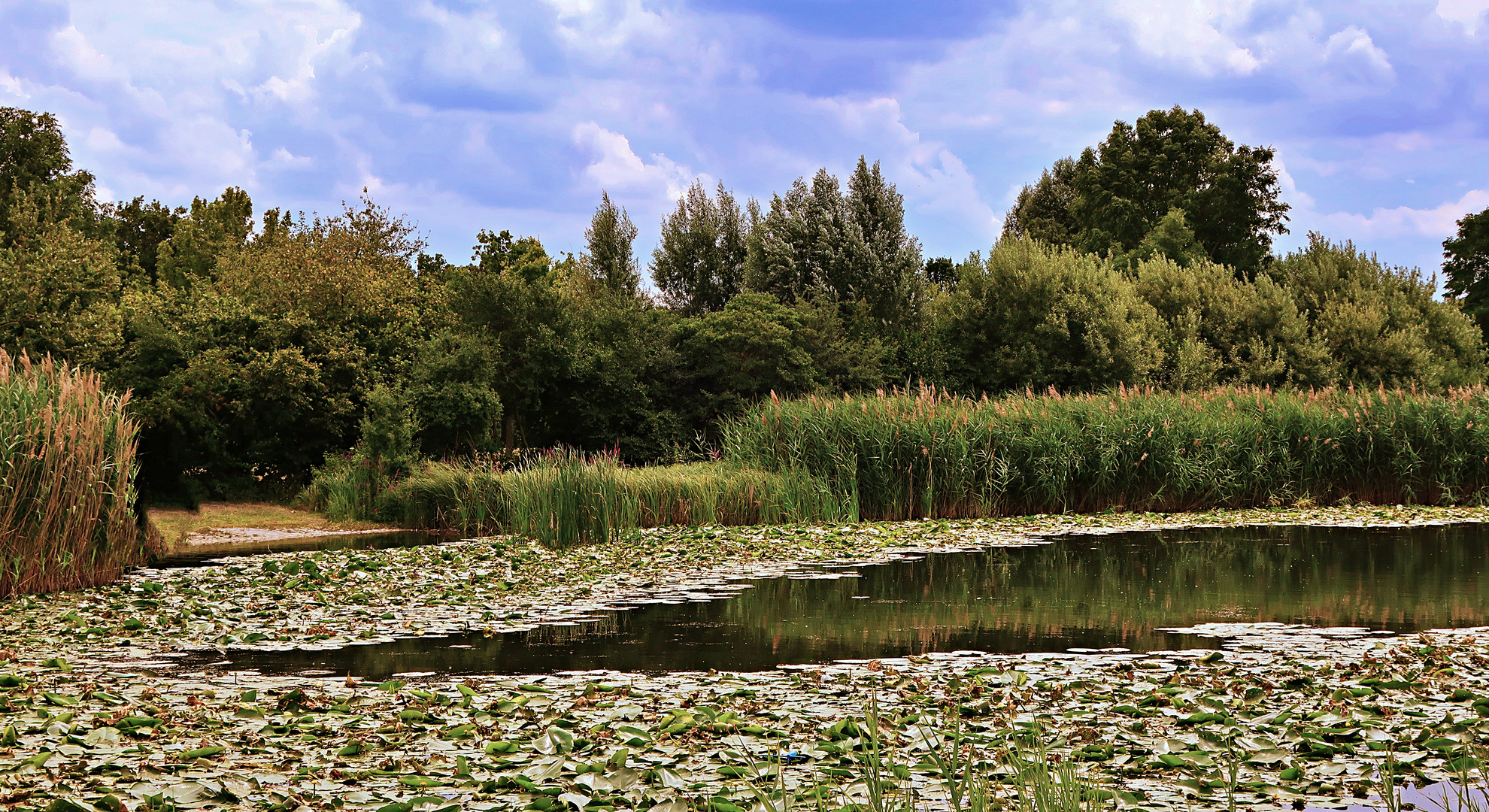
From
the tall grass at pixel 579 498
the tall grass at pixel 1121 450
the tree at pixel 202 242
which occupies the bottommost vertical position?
the tall grass at pixel 579 498

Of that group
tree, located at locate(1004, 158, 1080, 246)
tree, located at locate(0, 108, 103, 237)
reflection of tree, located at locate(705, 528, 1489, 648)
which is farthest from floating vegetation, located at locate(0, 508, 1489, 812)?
tree, located at locate(1004, 158, 1080, 246)

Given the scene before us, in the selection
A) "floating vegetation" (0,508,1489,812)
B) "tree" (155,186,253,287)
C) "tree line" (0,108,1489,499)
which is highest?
"tree" (155,186,253,287)

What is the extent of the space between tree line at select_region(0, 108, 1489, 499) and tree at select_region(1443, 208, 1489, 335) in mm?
14741

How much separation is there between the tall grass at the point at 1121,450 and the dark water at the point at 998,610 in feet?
11.6

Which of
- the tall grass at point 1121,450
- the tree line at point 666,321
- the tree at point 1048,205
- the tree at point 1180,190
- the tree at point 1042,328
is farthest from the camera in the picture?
the tree at point 1048,205

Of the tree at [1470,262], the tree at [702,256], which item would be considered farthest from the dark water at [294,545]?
the tree at [1470,262]

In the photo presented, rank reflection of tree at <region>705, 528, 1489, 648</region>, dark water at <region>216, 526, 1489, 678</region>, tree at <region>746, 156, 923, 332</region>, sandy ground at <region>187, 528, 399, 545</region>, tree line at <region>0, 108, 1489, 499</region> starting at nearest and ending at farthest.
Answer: dark water at <region>216, 526, 1489, 678</region> < reflection of tree at <region>705, 528, 1489, 648</region> < sandy ground at <region>187, 528, 399, 545</region> < tree line at <region>0, 108, 1489, 499</region> < tree at <region>746, 156, 923, 332</region>

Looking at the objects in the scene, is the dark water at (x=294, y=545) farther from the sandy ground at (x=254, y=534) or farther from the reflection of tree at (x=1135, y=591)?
the reflection of tree at (x=1135, y=591)

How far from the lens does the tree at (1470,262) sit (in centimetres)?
5306

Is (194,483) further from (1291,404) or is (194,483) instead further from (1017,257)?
(1017,257)

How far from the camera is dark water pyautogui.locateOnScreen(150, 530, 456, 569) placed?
1326cm

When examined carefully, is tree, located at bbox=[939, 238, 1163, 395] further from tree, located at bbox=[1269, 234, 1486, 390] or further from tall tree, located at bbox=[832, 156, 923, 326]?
tree, located at bbox=[1269, 234, 1486, 390]

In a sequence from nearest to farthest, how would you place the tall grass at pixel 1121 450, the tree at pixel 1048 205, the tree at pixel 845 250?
the tall grass at pixel 1121 450 < the tree at pixel 845 250 < the tree at pixel 1048 205

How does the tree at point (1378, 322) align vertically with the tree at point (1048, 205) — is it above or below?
below
